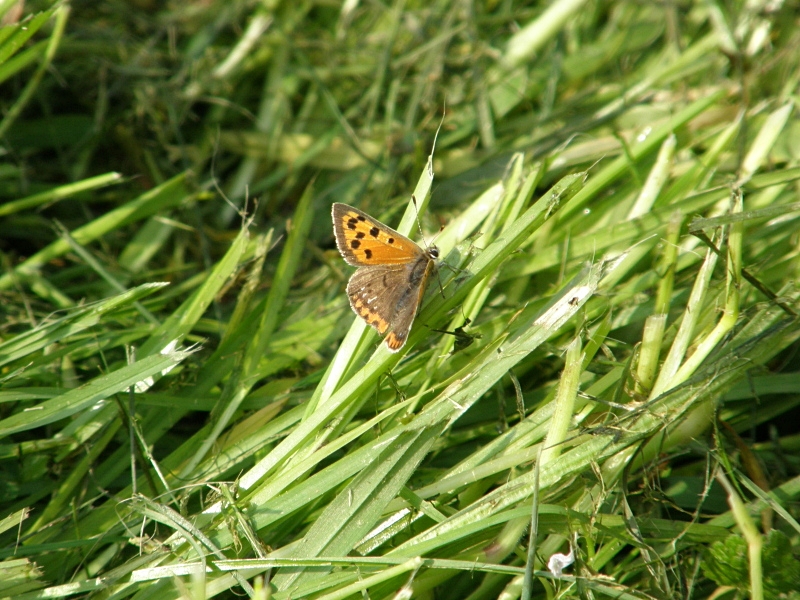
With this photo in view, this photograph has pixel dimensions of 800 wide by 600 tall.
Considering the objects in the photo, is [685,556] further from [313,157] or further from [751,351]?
[313,157]

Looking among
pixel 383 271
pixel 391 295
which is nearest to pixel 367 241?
pixel 383 271

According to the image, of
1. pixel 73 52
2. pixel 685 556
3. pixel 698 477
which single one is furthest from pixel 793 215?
pixel 73 52

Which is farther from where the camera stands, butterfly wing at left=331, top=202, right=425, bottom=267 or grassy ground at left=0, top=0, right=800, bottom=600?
butterfly wing at left=331, top=202, right=425, bottom=267

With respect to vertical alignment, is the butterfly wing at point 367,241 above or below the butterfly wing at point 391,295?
above

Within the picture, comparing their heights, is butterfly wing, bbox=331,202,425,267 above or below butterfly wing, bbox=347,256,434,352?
above

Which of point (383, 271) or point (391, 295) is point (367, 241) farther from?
point (391, 295)
